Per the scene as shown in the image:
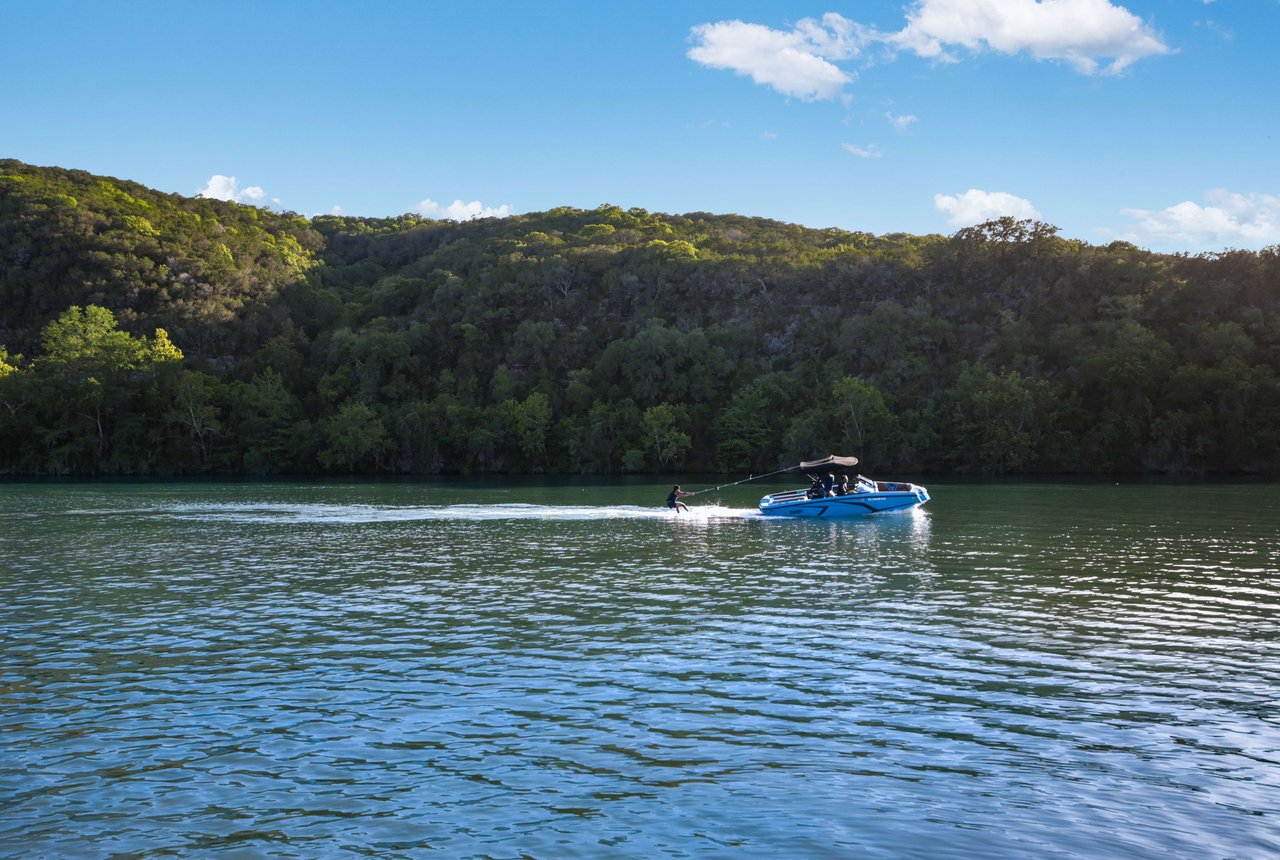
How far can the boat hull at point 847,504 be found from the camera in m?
57.1

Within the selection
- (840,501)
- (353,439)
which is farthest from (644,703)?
(353,439)

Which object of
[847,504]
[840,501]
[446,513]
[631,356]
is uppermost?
[631,356]

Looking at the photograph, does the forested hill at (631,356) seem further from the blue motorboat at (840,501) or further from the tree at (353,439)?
the blue motorboat at (840,501)

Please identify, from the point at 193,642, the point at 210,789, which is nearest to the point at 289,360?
the point at 193,642

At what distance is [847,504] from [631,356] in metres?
68.9

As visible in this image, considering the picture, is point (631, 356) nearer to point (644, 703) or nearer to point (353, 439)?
point (353, 439)

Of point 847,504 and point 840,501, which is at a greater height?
point 840,501

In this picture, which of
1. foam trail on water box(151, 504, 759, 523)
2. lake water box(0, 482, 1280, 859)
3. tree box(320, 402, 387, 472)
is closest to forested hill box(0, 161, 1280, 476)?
tree box(320, 402, 387, 472)

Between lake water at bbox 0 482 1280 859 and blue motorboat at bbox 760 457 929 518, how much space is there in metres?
15.9

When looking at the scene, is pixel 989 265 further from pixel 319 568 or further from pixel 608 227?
pixel 319 568

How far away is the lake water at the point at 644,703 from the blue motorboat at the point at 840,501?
627 inches

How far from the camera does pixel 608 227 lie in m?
177

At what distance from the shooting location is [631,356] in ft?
407

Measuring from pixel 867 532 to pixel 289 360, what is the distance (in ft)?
344
